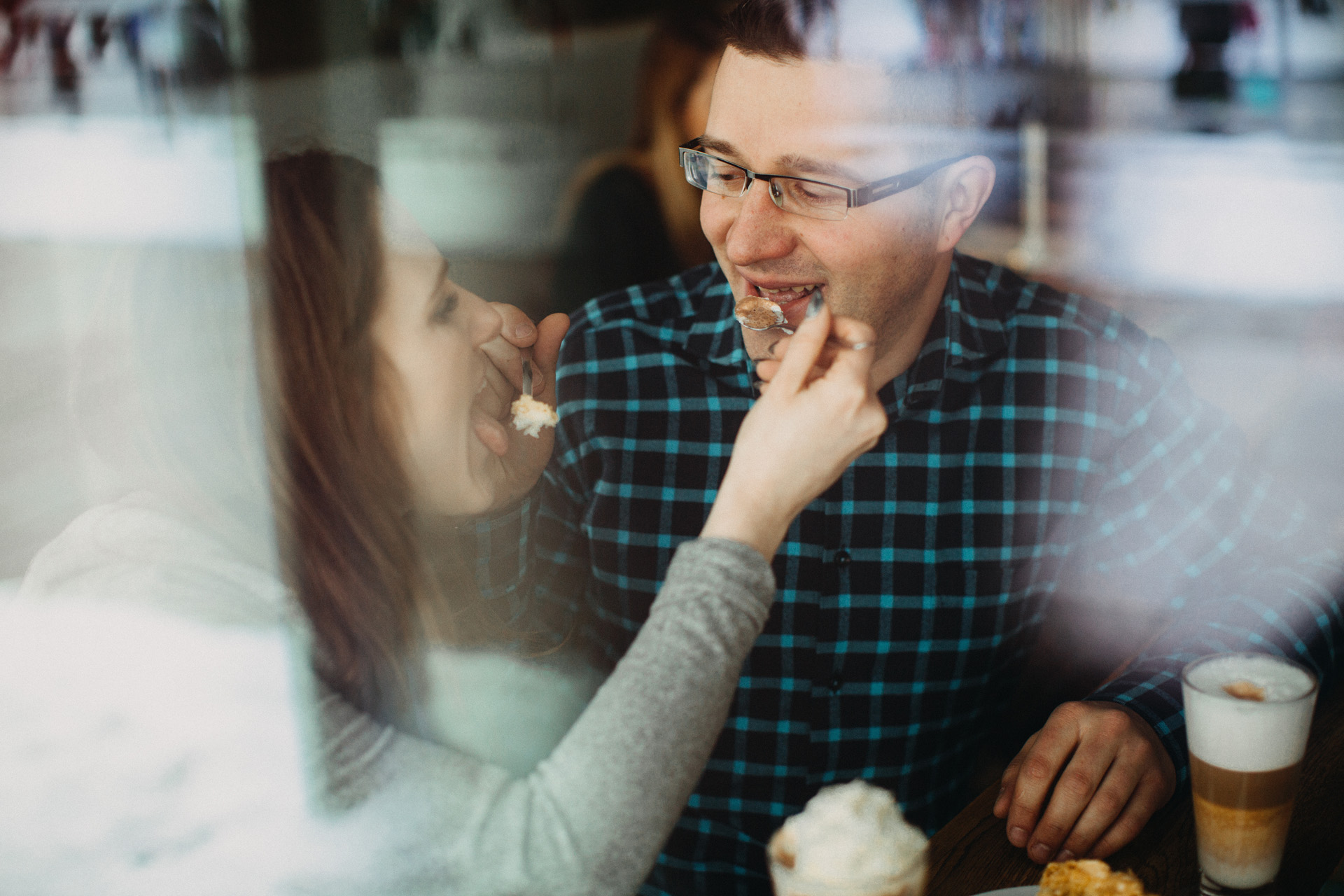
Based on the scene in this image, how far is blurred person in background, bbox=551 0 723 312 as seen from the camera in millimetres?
1242

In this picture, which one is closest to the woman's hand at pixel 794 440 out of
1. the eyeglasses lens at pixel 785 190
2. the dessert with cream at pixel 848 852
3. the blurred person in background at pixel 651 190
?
the dessert with cream at pixel 848 852

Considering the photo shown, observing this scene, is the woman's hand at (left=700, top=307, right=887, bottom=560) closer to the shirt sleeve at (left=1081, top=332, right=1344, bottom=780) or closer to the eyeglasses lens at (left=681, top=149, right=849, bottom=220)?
the eyeglasses lens at (left=681, top=149, right=849, bottom=220)

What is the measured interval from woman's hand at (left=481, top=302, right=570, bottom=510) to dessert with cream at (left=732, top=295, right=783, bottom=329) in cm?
21

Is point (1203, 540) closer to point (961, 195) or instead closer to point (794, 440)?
point (961, 195)

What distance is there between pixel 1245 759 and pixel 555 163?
3.15ft

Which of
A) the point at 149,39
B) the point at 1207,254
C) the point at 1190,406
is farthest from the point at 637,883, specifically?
the point at 1207,254

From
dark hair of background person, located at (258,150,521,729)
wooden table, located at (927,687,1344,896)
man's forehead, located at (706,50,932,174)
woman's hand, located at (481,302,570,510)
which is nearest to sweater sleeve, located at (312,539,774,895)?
dark hair of background person, located at (258,150,521,729)

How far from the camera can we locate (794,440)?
2.37ft

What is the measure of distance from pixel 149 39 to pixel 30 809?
0.63m

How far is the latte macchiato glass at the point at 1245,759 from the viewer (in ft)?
2.35

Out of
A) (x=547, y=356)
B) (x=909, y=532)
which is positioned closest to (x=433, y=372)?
(x=547, y=356)

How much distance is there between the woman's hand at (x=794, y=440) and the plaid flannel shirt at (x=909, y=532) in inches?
14.3

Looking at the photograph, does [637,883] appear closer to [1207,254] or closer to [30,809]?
[30,809]

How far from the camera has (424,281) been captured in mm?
882
